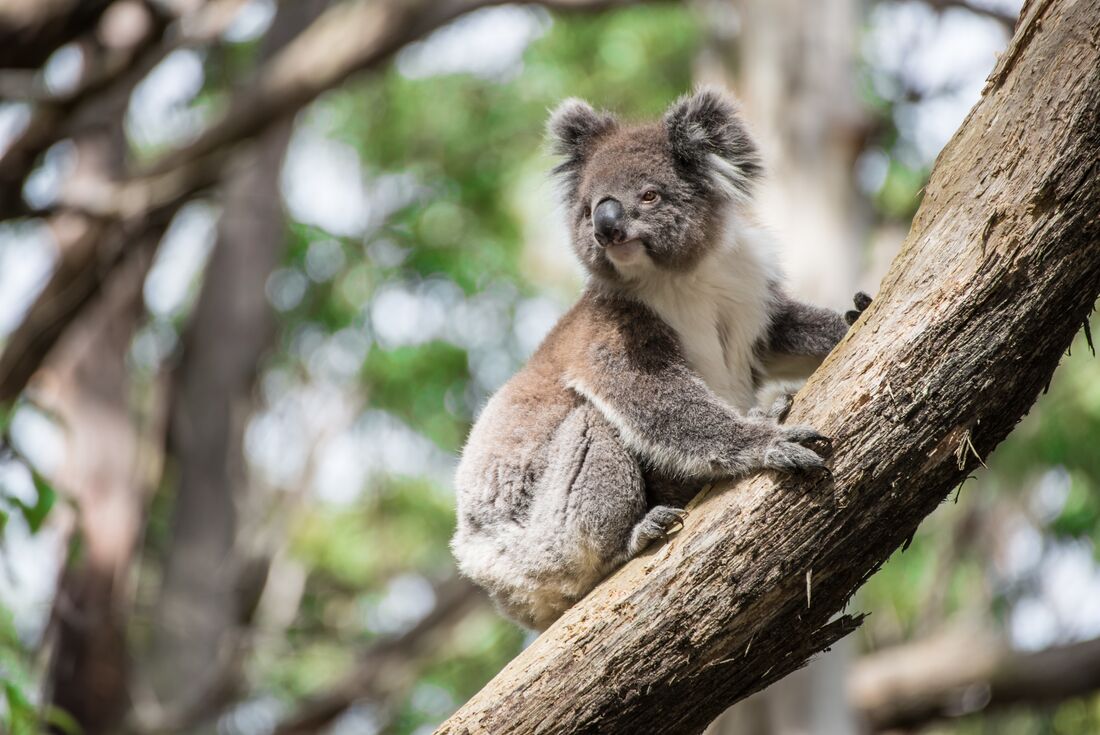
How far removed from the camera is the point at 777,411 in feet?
11.8

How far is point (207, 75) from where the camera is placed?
1593 centimetres

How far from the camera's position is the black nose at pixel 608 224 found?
13.6 ft

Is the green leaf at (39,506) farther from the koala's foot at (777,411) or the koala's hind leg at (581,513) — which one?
the koala's foot at (777,411)

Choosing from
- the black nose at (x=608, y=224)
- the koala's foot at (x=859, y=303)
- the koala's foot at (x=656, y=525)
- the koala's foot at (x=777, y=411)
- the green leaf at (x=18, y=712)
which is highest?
the koala's foot at (x=859, y=303)

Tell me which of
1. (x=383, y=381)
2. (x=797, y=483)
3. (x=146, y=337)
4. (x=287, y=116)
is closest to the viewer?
(x=797, y=483)

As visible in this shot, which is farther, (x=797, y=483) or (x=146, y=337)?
(x=146, y=337)

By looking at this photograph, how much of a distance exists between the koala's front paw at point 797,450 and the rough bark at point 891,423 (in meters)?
0.04

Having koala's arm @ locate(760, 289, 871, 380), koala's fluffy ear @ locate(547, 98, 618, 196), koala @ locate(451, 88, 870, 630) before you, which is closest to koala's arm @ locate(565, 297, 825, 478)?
koala @ locate(451, 88, 870, 630)

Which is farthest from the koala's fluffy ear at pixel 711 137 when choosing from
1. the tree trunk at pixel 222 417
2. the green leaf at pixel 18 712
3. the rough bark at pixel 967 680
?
the tree trunk at pixel 222 417

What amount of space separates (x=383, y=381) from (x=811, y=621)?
11539 mm

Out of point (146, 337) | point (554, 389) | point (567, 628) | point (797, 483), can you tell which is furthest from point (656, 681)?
point (146, 337)

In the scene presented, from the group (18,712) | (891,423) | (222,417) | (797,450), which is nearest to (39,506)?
(18,712)

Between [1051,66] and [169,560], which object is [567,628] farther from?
[169,560]

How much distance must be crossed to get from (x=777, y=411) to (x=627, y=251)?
88 centimetres
